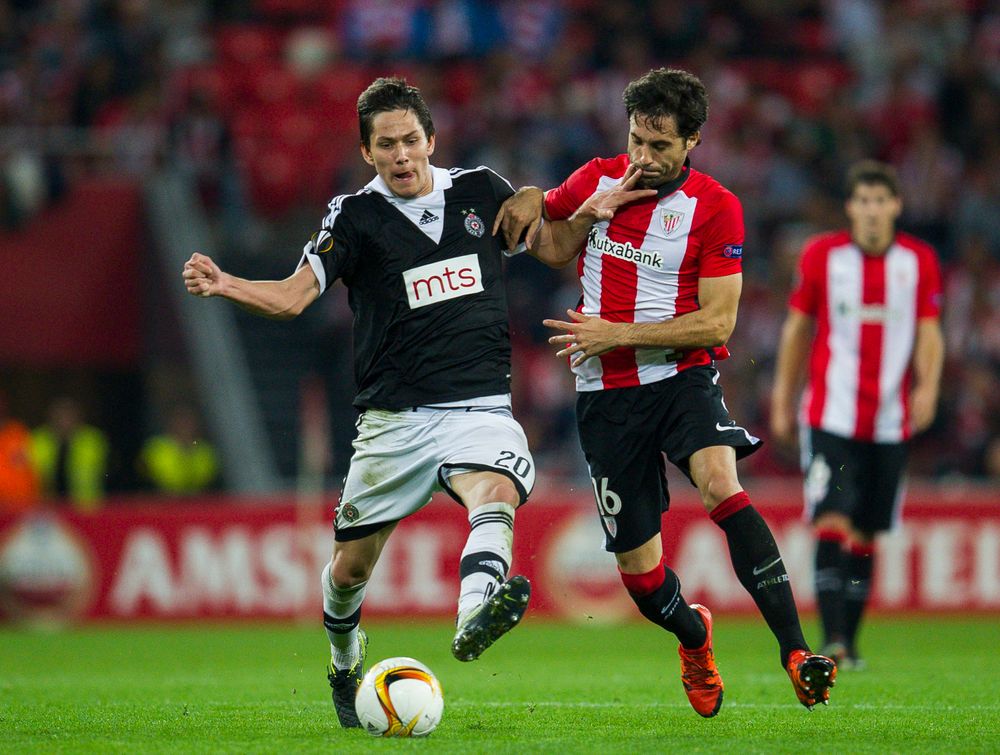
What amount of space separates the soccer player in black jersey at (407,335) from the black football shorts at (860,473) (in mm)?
3072

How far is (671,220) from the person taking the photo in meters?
6.40

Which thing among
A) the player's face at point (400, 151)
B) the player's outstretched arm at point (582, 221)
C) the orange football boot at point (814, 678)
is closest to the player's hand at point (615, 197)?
the player's outstretched arm at point (582, 221)

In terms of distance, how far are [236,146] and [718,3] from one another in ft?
21.3

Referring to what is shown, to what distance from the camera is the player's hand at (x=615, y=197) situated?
6.41 meters

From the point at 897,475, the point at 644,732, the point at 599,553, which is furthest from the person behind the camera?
the point at 599,553

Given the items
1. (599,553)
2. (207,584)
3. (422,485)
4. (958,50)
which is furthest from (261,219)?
(422,485)

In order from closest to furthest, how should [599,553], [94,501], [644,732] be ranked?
[644,732] → [599,553] → [94,501]

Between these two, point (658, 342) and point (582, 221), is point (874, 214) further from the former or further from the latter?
point (658, 342)

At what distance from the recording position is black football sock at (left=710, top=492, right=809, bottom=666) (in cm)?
617

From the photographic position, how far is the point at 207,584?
46.2 feet

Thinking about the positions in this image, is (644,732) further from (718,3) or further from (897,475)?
(718,3)

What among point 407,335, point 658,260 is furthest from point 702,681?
point 407,335

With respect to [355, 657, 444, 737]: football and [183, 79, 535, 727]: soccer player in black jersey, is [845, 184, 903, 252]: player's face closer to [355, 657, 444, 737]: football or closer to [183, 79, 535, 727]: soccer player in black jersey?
[183, 79, 535, 727]: soccer player in black jersey

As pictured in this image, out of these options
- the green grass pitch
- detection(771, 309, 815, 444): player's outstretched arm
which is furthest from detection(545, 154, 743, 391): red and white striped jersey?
detection(771, 309, 815, 444): player's outstretched arm
